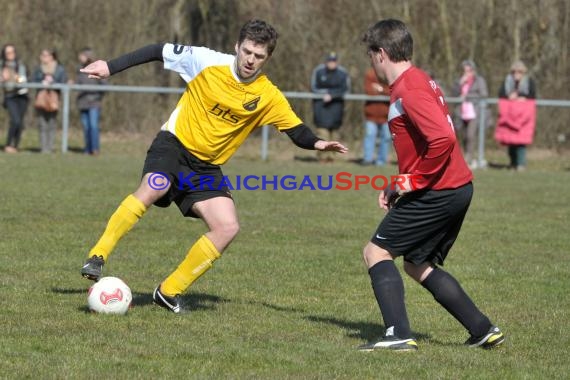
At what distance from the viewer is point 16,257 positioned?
867 centimetres

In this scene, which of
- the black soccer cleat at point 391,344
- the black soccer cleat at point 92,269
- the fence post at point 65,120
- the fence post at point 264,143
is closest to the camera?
the black soccer cleat at point 391,344

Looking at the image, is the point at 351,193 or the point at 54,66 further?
the point at 54,66

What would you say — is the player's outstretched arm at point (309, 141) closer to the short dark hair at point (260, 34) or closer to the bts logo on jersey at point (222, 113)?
the bts logo on jersey at point (222, 113)

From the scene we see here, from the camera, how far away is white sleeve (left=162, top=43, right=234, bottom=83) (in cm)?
696

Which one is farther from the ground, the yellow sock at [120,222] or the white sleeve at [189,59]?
the white sleeve at [189,59]

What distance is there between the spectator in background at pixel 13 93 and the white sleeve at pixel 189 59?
11.9 m

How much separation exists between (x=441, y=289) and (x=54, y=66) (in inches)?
569

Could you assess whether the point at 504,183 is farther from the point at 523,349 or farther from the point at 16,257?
the point at 523,349

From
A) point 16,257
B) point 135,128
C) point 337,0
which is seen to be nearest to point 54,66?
point 135,128

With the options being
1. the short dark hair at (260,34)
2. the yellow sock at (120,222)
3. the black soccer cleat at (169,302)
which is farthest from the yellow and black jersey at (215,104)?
the black soccer cleat at (169,302)

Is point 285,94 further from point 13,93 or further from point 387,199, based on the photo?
point 387,199

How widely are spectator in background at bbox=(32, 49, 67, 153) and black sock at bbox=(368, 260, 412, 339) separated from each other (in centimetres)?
1371

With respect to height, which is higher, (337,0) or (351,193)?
(337,0)

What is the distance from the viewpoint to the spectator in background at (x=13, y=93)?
1856cm
